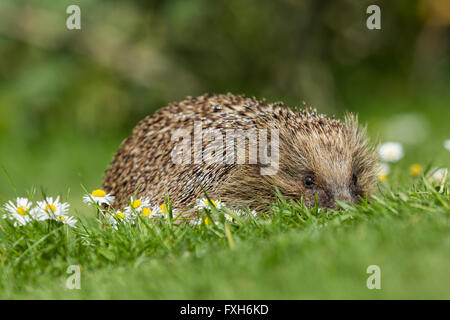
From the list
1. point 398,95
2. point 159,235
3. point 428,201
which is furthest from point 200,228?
point 398,95

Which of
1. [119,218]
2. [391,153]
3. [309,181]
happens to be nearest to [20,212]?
[119,218]

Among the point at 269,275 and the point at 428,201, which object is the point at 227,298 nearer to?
the point at 269,275

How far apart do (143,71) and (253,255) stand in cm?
951

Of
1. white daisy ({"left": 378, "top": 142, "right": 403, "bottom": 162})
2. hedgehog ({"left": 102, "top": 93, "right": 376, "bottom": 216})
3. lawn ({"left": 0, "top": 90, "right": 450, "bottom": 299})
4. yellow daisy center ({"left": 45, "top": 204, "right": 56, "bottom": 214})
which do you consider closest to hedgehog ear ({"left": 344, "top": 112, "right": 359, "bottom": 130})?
hedgehog ({"left": 102, "top": 93, "right": 376, "bottom": 216})

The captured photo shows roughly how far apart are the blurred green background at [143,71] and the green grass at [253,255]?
650cm

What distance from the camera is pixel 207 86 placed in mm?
13609

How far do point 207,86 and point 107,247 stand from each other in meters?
9.11

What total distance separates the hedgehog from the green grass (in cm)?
→ 76

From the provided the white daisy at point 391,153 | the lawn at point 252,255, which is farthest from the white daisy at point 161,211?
the white daisy at point 391,153

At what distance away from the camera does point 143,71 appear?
1300cm

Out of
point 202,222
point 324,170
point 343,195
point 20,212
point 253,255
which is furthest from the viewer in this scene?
point 324,170

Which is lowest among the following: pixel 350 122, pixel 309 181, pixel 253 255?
pixel 253 255

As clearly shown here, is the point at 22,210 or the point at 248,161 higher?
the point at 248,161

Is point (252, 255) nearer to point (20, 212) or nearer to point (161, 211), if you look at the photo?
point (161, 211)
